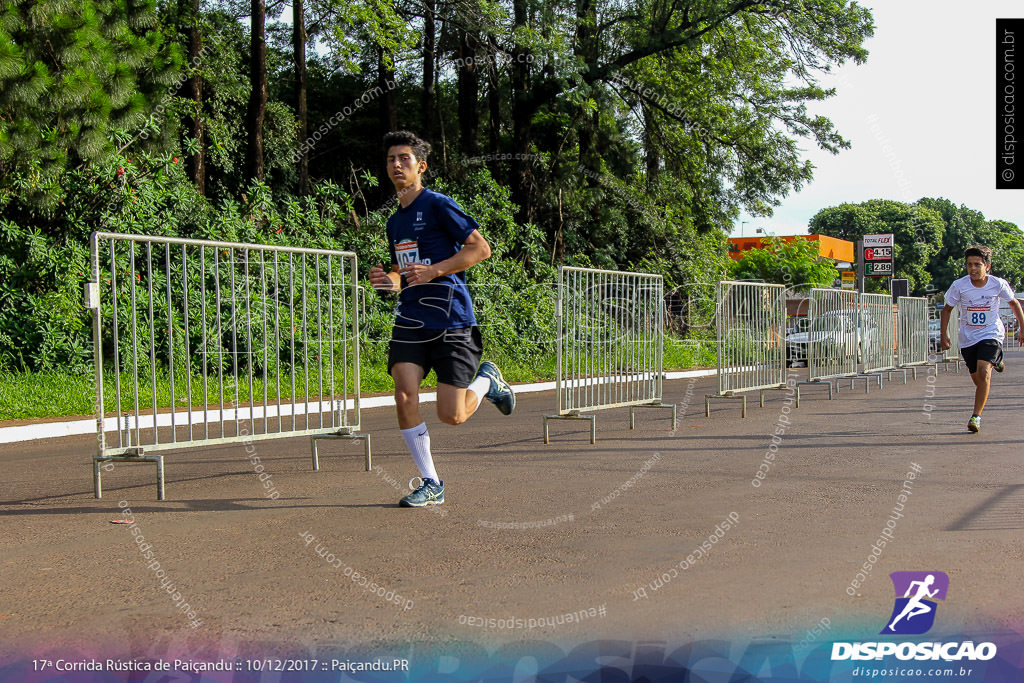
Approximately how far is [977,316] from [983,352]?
0.37m

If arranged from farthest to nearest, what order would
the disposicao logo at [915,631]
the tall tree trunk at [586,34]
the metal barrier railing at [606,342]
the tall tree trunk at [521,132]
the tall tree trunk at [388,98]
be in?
the tall tree trunk at [388,98], the tall tree trunk at [521,132], the tall tree trunk at [586,34], the metal barrier railing at [606,342], the disposicao logo at [915,631]

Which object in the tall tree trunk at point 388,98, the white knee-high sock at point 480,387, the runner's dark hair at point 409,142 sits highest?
the tall tree trunk at point 388,98

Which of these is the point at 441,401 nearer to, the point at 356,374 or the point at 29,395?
the point at 356,374

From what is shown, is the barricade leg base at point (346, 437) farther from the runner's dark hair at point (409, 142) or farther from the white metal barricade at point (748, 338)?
the white metal barricade at point (748, 338)

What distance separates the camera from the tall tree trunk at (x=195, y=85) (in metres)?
19.6

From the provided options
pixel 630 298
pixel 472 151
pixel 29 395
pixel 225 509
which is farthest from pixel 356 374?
pixel 472 151

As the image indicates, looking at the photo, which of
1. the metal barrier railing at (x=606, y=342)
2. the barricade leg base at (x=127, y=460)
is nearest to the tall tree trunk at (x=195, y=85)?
the metal barrier railing at (x=606, y=342)

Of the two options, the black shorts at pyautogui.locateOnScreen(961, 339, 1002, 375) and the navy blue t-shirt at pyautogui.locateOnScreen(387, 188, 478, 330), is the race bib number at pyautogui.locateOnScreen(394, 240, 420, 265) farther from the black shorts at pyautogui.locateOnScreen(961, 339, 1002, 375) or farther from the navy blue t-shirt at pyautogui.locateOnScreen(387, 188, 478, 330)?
the black shorts at pyautogui.locateOnScreen(961, 339, 1002, 375)

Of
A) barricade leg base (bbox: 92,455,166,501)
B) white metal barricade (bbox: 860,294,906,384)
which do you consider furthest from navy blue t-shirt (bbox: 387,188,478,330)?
white metal barricade (bbox: 860,294,906,384)

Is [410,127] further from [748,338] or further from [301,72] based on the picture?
[748,338]

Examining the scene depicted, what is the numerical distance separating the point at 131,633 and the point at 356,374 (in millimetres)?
4396

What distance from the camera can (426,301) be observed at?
5.88 m

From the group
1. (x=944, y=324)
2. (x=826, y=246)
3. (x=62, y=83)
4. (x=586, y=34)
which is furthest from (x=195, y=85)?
(x=826, y=246)

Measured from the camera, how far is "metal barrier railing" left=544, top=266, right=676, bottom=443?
32.4 feet
